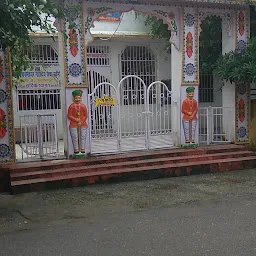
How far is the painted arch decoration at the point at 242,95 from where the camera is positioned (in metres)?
9.17

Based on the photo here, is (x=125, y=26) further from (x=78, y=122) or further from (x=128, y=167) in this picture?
(x=128, y=167)

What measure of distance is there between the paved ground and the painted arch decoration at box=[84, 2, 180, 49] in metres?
3.38

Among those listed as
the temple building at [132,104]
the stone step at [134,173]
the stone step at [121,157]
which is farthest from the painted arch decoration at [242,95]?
the stone step at [134,173]

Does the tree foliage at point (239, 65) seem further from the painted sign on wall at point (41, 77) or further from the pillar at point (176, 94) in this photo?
the painted sign on wall at point (41, 77)

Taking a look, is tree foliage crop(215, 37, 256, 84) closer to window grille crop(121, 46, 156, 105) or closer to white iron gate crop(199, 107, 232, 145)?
white iron gate crop(199, 107, 232, 145)

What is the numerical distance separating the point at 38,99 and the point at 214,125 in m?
5.49

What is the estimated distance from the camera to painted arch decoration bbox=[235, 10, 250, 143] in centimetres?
917

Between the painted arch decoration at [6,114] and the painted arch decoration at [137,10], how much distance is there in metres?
1.80

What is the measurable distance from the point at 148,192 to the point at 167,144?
245 cm

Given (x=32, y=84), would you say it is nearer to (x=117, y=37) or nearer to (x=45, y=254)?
(x=117, y=37)

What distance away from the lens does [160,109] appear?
9.12 metres

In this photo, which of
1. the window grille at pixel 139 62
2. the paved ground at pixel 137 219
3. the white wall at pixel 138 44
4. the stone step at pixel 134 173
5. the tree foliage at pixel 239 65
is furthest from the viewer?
the window grille at pixel 139 62

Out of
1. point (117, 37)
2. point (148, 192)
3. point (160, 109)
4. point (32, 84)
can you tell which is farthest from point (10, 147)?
point (117, 37)

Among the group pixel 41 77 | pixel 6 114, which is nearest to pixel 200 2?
pixel 6 114
